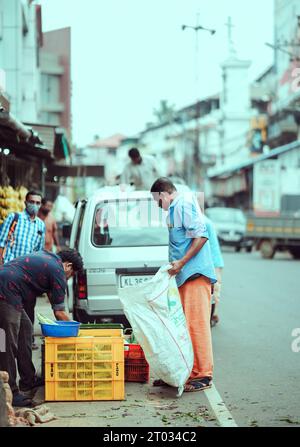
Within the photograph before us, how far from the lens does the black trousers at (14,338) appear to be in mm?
7250

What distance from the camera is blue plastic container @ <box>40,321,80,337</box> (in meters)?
7.32

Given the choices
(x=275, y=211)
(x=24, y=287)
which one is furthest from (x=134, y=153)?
(x=275, y=211)

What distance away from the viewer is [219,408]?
23.4 feet

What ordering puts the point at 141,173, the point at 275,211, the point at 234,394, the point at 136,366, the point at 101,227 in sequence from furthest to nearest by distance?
the point at 275,211 < the point at 141,173 < the point at 101,227 < the point at 136,366 < the point at 234,394

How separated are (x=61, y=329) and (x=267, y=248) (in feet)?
77.9

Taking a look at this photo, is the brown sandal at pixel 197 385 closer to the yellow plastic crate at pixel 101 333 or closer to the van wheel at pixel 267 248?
the yellow plastic crate at pixel 101 333

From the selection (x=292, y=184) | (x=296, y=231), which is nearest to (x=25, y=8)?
(x=296, y=231)

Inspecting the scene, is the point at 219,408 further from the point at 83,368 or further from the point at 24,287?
the point at 24,287

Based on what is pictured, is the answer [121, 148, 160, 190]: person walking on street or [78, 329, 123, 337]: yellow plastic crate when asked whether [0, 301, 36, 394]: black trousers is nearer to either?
[78, 329, 123, 337]: yellow plastic crate

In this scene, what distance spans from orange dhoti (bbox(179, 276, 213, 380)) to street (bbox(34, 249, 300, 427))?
0.81ft

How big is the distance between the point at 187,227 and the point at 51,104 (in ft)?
149

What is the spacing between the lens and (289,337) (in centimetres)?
1142

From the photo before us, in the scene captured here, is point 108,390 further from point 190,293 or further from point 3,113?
point 3,113

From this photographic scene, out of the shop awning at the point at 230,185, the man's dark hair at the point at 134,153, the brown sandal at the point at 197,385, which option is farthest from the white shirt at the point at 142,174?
the shop awning at the point at 230,185
